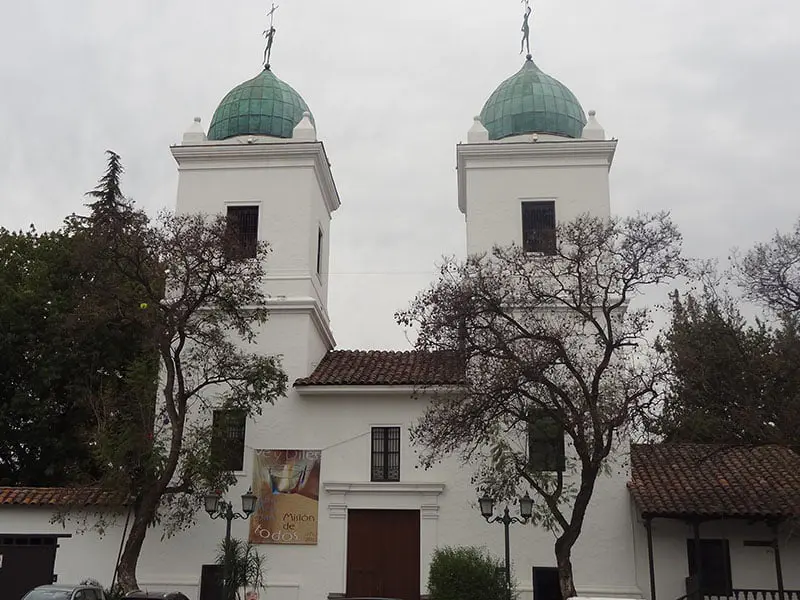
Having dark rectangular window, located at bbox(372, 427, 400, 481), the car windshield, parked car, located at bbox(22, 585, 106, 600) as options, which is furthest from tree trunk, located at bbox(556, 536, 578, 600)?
the car windshield

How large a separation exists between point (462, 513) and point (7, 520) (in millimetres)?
11376

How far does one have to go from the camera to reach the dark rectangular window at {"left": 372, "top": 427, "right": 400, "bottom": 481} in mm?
22297

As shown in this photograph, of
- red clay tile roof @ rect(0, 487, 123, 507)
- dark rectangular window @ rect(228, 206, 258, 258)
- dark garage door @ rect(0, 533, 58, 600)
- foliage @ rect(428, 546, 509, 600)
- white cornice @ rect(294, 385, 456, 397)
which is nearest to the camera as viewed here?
foliage @ rect(428, 546, 509, 600)

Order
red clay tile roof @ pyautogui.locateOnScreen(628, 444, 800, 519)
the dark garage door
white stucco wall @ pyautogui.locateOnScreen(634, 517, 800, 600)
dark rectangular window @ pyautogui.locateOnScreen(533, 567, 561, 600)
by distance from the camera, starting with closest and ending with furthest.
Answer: red clay tile roof @ pyautogui.locateOnScreen(628, 444, 800, 519)
white stucco wall @ pyautogui.locateOnScreen(634, 517, 800, 600)
dark rectangular window @ pyautogui.locateOnScreen(533, 567, 561, 600)
the dark garage door

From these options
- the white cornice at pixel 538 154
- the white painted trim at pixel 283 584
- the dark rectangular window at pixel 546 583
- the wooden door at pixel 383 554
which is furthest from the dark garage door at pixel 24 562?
the white cornice at pixel 538 154

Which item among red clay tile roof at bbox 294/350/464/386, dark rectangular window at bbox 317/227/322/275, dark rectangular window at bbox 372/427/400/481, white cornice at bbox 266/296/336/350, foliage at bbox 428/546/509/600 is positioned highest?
dark rectangular window at bbox 317/227/322/275

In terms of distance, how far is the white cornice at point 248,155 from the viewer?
25.4m

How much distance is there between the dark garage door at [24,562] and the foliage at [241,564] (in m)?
4.22

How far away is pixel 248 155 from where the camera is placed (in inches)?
1003

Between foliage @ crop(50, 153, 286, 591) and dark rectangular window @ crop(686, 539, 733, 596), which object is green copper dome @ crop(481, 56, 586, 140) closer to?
foliage @ crop(50, 153, 286, 591)

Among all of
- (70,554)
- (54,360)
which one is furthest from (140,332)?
(70,554)

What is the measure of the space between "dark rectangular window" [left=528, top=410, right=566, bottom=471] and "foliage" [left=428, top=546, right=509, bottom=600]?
2.50 meters

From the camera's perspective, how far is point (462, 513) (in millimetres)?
21734

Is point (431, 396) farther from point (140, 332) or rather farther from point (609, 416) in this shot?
point (140, 332)
